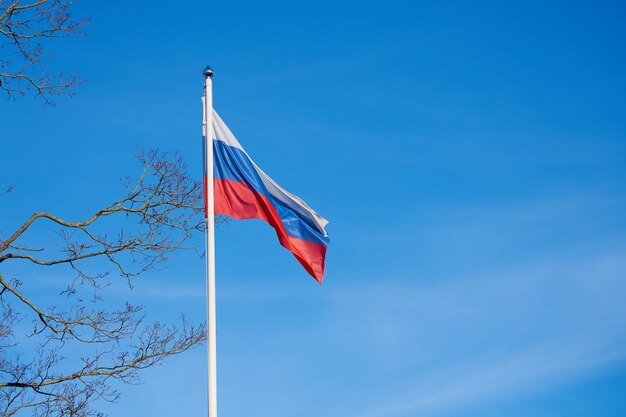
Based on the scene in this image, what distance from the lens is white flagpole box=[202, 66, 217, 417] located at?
11641 millimetres

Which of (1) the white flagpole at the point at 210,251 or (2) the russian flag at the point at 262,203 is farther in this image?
(2) the russian flag at the point at 262,203

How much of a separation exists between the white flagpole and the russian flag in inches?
13.5

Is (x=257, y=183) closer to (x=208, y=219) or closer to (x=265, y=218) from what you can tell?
(x=265, y=218)

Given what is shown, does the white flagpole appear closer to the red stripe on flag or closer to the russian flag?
the russian flag

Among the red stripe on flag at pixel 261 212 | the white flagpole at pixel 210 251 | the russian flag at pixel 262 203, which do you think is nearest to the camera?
the white flagpole at pixel 210 251

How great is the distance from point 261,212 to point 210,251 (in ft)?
6.70

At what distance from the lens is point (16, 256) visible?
14.2 metres

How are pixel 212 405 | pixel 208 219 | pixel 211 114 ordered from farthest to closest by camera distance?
pixel 211 114
pixel 208 219
pixel 212 405

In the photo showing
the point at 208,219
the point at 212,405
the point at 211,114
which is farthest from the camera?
the point at 211,114

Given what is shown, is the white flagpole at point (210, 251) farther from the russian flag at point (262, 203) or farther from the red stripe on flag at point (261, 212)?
the red stripe on flag at point (261, 212)

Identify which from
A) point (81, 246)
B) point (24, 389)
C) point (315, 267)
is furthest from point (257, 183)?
point (24, 389)

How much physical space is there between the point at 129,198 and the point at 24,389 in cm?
369

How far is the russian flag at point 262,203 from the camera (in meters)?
13.8

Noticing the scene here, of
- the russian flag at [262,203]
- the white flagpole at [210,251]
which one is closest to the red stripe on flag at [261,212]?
the russian flag at [262,203]
